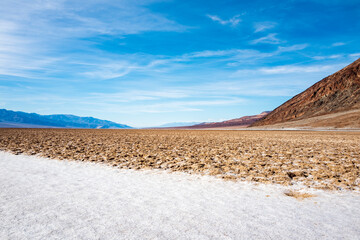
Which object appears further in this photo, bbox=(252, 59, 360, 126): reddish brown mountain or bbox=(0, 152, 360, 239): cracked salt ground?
bbox=(252, 59, 360, 126): reddish brown mountain

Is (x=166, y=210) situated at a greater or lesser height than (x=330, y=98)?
lesser

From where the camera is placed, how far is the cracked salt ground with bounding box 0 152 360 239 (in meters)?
4.00

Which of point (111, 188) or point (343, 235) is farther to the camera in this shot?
point (111, 188)

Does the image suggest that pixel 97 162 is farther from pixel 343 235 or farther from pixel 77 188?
pixel 343 235

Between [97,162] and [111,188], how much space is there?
16.8 ft

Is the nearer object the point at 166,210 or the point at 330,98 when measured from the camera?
the point at 166,210

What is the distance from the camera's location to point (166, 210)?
5.04 meters

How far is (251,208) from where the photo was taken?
5203 millimetres

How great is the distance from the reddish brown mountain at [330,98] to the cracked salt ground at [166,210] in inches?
3508

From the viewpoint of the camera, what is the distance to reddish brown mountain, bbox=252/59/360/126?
82562 millimetres

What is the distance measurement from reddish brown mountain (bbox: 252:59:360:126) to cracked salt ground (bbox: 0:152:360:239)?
89.1 metres

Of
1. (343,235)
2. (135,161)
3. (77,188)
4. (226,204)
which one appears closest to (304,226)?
(343,235)

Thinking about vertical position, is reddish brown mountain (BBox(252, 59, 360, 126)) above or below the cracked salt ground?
above

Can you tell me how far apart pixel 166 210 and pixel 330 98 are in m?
103
